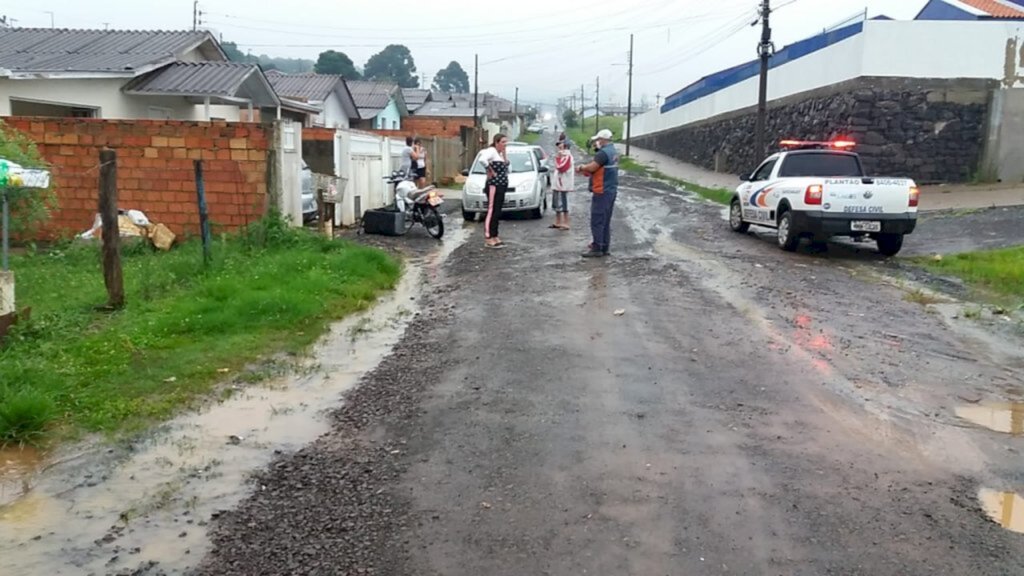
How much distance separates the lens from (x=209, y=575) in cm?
361

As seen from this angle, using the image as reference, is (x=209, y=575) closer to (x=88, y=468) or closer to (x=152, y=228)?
(x=88, y=468)

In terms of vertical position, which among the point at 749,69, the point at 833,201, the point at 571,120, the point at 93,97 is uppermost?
the point at 571,120

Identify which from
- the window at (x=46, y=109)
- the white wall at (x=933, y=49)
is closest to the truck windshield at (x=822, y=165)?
the white wall at (x=933, y=49)

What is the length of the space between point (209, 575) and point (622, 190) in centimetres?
2593

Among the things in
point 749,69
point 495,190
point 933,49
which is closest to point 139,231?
point 495,190

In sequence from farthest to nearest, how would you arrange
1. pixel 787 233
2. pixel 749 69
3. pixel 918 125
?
pixel 749 69 → pixel 918 125 → pixel 787 233

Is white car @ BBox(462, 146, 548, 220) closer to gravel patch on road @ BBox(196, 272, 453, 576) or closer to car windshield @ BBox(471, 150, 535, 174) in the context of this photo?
car windshield @ BBox(471, 150, 535, 174)

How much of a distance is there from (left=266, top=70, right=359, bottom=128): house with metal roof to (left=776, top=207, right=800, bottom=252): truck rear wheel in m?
23.6

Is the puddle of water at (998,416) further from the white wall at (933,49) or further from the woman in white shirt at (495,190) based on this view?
the white wall at (933,49)

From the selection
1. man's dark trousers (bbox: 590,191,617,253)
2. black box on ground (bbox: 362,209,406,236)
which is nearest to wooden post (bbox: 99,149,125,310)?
man's dark trousers (bbox: 590,191,617,253)

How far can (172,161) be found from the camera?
40.5 ft

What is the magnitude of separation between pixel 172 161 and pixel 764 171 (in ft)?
31.5

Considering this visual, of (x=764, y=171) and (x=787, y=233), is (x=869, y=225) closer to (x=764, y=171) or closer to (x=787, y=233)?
(x=787, y=233)

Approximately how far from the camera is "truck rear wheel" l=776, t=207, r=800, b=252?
13195 mm
